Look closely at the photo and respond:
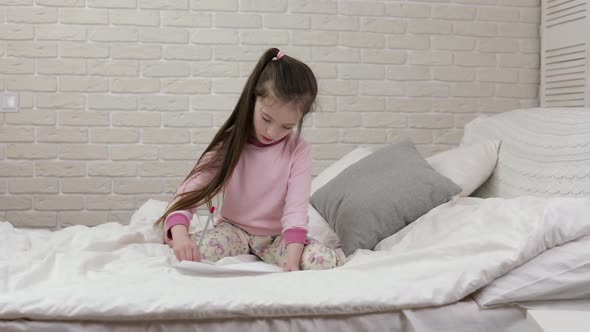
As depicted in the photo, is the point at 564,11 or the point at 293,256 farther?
the point at 564,11

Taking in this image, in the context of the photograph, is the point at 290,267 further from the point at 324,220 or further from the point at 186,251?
the point at 324,220

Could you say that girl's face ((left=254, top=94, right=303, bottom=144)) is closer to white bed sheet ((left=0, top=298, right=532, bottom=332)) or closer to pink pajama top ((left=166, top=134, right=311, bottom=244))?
pink pajama top ((left=166, top=134, right=311, bottom=244))

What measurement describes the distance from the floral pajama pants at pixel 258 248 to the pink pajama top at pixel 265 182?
1.3 inches

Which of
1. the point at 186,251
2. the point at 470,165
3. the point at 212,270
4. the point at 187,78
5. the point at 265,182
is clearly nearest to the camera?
the point at 212,270

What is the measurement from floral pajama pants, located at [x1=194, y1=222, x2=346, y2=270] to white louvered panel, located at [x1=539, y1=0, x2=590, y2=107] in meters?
1.62

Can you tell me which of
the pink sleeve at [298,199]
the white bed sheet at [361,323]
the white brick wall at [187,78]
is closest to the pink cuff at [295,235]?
the pink sleeve at [298,199]

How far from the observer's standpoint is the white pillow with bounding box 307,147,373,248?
2.19 metres

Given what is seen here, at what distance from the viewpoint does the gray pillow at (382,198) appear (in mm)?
2041

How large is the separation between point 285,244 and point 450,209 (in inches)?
19.7

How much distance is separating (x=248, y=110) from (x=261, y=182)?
23cm

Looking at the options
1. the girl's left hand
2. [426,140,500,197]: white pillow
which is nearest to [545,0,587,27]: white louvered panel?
[426,140,500,197]: white pillow

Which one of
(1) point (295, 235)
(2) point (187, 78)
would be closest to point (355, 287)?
(1) point (295, 235)

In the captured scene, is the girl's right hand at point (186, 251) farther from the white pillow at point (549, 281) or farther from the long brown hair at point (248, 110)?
the white pillow at point (549, 281)

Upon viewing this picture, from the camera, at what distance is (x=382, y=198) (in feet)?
6.86
